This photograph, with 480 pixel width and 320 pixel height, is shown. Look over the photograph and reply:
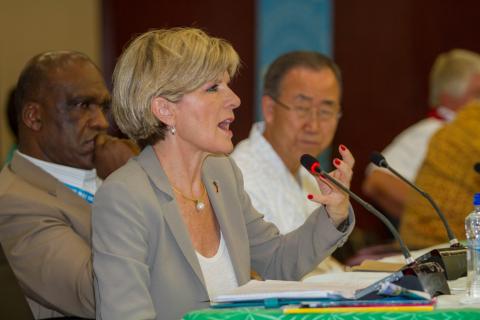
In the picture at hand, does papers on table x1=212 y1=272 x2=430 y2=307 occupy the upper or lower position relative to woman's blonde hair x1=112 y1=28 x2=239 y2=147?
lower

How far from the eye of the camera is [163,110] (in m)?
2.42

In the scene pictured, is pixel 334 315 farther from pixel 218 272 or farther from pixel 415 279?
pixel 218 272

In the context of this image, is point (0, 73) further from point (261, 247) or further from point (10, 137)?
point (261, 247)

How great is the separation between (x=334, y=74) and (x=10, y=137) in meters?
2.74

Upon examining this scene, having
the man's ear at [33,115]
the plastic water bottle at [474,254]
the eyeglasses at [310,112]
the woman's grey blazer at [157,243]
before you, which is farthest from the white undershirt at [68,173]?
the plastic water bottle at [474,254]

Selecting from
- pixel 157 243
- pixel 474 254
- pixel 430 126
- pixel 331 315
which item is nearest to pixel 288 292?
pixel 331 315

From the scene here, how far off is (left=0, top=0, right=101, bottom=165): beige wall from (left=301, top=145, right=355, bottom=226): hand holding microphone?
12.2ft

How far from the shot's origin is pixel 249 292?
6.12 ft

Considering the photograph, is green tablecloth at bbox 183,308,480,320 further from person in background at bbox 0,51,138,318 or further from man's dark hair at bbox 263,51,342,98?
man's dark hair at bbox 263,51,342,98

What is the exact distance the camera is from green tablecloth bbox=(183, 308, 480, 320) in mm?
1736

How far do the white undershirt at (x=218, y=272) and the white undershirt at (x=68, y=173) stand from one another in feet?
3.06

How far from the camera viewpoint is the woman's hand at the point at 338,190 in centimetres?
240

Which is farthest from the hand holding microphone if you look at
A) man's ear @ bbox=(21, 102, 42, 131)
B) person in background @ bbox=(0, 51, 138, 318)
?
man's ear @ bbox=(21, 102, 42, 131)

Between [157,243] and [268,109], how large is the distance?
1.76 m
